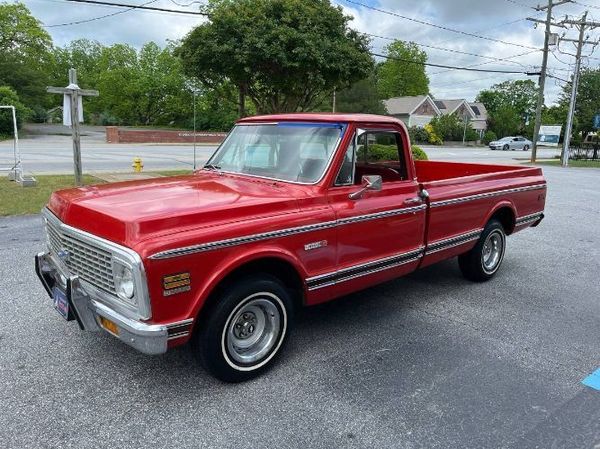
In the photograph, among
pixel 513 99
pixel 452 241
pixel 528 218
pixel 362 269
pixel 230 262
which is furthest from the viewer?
pixel 513 99

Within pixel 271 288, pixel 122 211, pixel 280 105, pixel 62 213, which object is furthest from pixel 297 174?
pixel 280 105

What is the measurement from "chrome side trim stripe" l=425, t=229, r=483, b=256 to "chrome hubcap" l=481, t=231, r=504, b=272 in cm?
44

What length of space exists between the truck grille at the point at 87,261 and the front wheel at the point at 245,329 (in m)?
0.66

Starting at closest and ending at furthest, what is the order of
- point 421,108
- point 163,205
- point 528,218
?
point 163,205 → point 528,218 → point 421,108

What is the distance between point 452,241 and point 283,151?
2.04 metres

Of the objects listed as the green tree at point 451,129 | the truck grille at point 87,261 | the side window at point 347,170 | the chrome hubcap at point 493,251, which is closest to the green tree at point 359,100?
the green tree at point 451,129

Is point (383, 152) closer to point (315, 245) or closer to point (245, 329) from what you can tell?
point (315, 245)

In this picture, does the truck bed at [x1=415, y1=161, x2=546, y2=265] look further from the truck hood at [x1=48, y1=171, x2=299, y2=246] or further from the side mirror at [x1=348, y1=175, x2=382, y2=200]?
the truck hood at [x1=48, y1=171, x2=299, y2=246]

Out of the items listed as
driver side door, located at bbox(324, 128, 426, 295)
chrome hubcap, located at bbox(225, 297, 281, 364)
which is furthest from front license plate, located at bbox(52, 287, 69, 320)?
driver side door, located at bbox(324, 128, 426, 295)

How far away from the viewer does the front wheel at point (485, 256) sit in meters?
5.44

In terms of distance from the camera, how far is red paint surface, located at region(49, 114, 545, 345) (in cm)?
282

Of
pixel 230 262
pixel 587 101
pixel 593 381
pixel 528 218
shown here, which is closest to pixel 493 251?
pixel 528 218

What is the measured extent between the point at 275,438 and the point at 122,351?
1.55 meters

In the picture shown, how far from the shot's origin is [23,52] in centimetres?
4872
